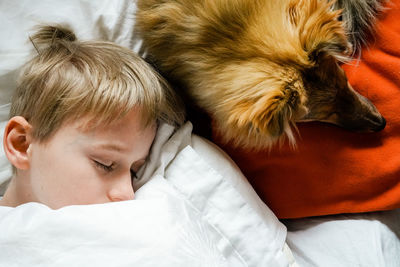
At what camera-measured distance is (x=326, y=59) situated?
4.09ft

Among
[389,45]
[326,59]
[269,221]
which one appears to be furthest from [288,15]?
[269,221]

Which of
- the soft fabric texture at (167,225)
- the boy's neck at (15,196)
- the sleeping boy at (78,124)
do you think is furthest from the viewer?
the boy's neck at (15,196)

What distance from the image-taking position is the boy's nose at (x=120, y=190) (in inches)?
45.6

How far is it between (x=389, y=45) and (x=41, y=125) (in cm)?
116

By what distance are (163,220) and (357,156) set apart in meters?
0.69

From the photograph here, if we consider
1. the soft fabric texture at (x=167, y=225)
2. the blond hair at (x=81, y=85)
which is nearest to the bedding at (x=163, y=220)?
the soft fabric texture at (x=167, y=225)

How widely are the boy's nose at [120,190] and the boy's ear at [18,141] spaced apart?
0.27m

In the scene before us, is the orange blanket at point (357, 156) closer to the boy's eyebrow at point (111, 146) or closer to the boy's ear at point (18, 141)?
the boy's eyebrow at point (111, 146)

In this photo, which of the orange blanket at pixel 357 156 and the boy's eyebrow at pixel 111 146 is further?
the orange blanket at pixel 357 156

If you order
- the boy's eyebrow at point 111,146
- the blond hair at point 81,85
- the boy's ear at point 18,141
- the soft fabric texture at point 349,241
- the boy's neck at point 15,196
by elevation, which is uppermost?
the blond hair at point 81,85

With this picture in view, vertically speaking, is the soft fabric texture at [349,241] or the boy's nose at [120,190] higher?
the boy's nose at [120,190]

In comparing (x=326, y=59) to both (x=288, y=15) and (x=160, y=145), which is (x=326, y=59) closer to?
(x=288, y=15)

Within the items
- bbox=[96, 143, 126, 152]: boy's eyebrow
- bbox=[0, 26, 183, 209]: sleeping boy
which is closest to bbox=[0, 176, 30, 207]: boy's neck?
bbox=[0, 26, 183, 209]: sleeping boy

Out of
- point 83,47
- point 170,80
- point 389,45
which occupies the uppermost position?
point 389,45
